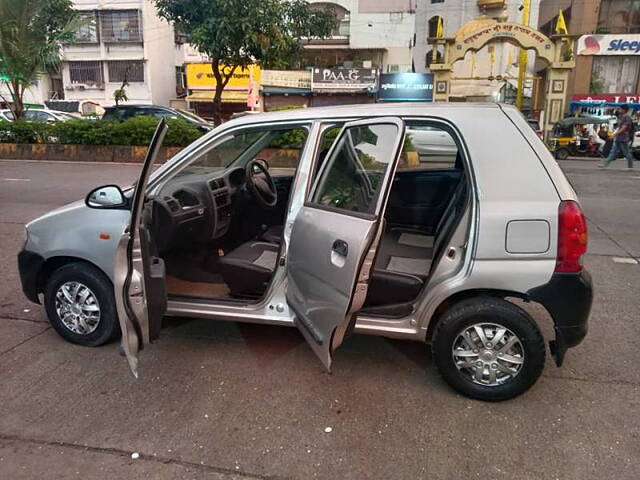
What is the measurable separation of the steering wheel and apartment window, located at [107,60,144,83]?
107 ft

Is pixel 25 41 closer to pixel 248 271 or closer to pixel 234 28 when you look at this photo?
pixel 234 28

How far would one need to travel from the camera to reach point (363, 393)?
323 cm

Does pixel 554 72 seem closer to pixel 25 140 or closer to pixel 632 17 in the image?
pixel 632 17

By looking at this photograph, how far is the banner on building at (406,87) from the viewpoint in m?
23.1

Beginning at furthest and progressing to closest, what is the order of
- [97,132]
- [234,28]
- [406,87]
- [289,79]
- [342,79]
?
[289,79] < [342,79] < [406,87] < [97,132] < [234,28]

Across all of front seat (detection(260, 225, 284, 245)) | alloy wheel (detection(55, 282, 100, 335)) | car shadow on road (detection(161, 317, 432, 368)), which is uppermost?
front seat (detection(260, 225, 284, 245))

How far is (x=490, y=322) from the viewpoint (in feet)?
9.87

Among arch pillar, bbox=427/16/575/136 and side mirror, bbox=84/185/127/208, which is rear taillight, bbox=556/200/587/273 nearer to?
side mirror, bbox=84/185/127/208

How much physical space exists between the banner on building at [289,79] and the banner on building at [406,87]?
6.72 m

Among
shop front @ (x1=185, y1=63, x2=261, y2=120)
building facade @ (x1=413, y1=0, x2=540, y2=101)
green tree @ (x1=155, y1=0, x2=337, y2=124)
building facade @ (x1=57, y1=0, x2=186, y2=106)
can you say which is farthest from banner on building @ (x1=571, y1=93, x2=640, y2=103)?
building facade @ (x1=57, y1=0, x2=186, y2=106)

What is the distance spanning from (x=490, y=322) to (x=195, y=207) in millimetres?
2191

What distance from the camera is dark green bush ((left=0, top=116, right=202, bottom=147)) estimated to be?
14.8 meters

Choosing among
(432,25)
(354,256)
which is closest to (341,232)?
(354,256)

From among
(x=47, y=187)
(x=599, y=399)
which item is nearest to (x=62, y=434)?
(x=599, y=399)
